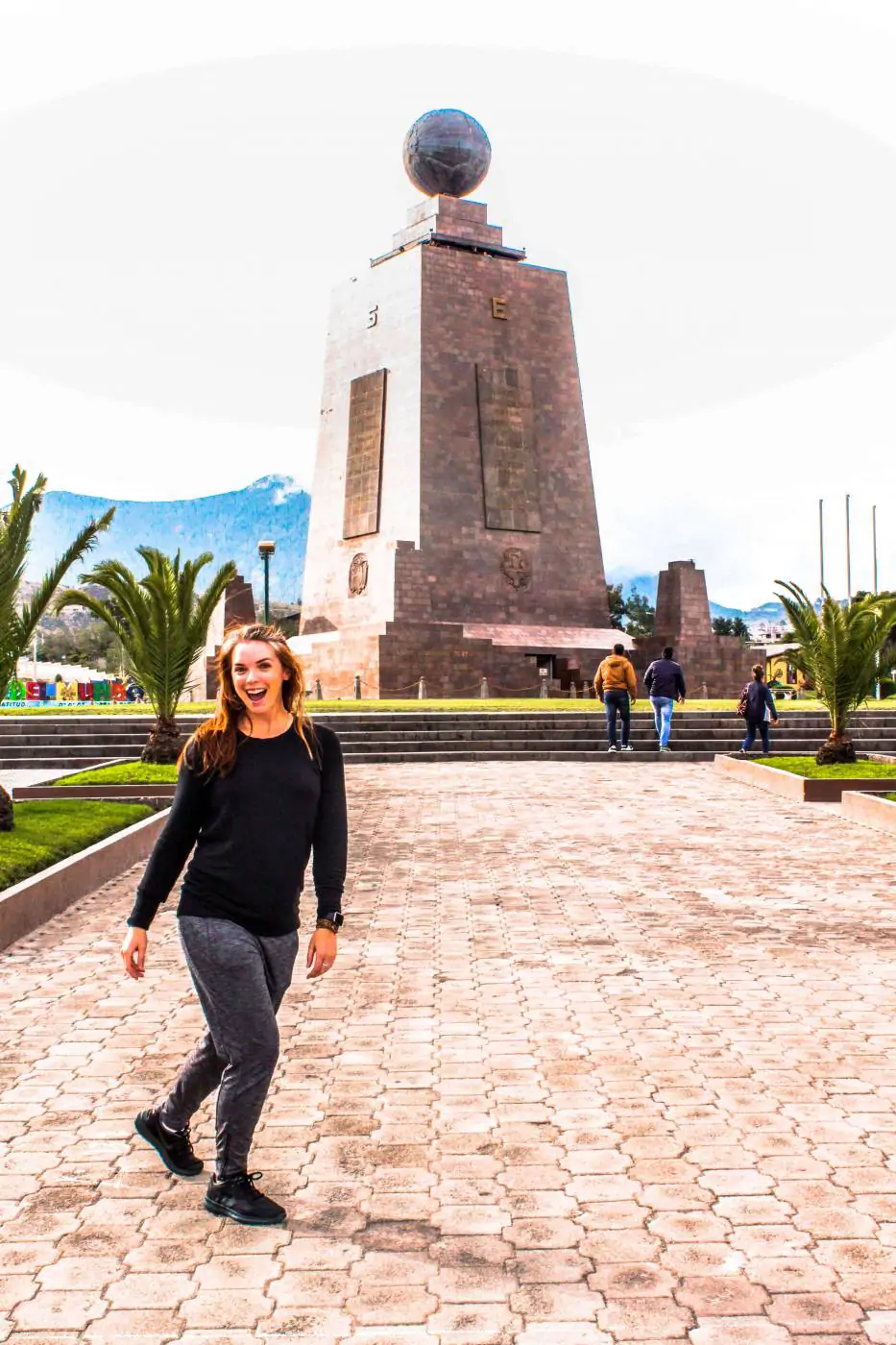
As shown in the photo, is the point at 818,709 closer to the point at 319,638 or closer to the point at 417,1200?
the point at 319,638

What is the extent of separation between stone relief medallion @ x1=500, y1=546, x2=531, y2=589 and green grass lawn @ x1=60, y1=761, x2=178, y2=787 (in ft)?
62.3

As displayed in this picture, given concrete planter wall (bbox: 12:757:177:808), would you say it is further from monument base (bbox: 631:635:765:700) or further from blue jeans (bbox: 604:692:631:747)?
monument base (bbox: 631:635:765:700)

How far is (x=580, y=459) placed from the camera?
35.9 metres

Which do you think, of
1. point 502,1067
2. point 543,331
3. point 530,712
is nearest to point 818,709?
point 530,712

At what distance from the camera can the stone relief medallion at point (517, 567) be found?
34.2 m

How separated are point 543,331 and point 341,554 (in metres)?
8.12

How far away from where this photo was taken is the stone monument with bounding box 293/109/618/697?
3300 centimetres

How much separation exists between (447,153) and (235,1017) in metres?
34.9

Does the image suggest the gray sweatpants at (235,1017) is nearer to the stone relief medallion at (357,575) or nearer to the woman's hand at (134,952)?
the woman's hand at (134,952)

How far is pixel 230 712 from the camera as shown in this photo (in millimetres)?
3580

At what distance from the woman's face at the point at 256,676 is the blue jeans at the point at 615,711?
1592 cm

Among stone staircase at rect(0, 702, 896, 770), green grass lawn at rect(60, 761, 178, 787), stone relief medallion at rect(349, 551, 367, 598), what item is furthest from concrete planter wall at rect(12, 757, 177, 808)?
stone relief medallion at rect(349, 551, 367, 598)

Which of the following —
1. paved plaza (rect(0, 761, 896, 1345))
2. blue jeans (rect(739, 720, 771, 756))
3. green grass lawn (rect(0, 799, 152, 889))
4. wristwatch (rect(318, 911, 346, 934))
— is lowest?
paved plaza (rect(0, 761, 896, 1345))

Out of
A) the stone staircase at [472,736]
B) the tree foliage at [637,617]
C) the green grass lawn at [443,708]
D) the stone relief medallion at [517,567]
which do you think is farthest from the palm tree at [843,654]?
the tree foliage at [637,617]
